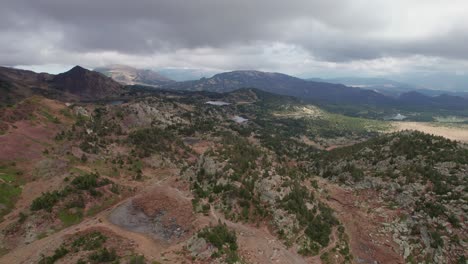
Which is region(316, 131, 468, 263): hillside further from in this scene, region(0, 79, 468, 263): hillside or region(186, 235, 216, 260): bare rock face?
region(186, 235, 216, 260): bare rock face

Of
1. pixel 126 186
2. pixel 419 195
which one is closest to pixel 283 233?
pixel 419 195

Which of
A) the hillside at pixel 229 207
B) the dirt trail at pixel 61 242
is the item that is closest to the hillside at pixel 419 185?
the hillside at pixel 229 207

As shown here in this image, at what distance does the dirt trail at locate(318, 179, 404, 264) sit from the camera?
38.7 m

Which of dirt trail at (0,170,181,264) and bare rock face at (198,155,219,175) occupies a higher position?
bare rock face at (198,155,219,175)

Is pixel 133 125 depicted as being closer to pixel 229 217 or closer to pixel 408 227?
pixel 229 217

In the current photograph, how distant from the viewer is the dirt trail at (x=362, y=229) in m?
38.7

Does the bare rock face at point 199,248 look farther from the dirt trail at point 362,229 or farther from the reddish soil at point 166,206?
the dirt trail at point 362,229

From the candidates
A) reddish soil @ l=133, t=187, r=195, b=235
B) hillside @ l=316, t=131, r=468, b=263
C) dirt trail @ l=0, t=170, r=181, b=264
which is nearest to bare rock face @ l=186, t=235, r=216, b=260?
dirt trail @ l=0, t=170, r=181, b=264

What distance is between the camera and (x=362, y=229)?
43188 mm

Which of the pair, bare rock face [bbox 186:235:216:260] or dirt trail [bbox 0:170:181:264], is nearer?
bare rock face [bbox 186:235:216:260]

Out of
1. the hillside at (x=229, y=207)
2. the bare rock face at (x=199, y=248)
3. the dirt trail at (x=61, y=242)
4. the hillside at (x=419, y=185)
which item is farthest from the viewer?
the hillside at (x=419, y=185)

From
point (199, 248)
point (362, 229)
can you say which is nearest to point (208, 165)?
point (199, 248)

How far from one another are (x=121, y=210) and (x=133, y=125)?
5920 cm

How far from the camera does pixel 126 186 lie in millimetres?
56688
